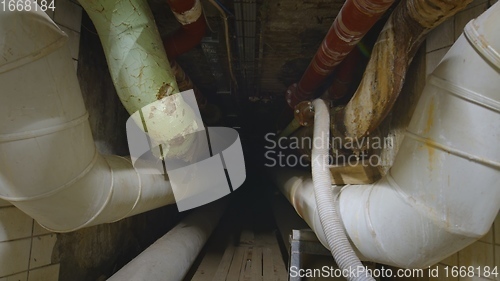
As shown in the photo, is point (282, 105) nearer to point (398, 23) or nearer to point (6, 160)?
point (398, 23)

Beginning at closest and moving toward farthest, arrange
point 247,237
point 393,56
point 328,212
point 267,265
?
point 328,212 < point 393,56 < point 267,265 < point 247,237

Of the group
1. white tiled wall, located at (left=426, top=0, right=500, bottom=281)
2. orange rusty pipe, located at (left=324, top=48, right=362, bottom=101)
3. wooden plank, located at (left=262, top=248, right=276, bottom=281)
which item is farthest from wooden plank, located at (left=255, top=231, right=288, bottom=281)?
orange rusty pipe, located at (left=324, top=48, right=362, bottom=101)

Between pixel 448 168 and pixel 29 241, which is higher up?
pixel 448 168

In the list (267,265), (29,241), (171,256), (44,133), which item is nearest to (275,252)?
(267,265)

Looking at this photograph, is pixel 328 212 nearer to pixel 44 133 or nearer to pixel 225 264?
pixel 44 133

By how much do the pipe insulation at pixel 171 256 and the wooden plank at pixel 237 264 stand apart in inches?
11.5

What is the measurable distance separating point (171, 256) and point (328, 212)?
105 cm

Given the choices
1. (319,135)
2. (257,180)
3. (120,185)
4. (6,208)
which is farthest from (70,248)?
(257,180)

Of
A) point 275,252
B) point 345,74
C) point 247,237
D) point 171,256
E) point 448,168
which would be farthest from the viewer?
point 247,237

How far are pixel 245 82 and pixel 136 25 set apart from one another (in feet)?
5.26

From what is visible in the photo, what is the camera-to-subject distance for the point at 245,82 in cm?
266

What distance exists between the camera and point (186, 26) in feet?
4.82

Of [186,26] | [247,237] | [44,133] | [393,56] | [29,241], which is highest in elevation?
[186,26]

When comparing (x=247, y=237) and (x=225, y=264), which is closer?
(x=225, y=264)
